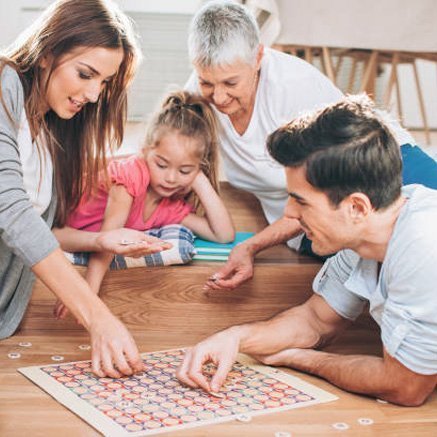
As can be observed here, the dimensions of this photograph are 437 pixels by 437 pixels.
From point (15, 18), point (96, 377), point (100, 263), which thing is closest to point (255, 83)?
point (100, 263)

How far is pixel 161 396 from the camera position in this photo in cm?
154

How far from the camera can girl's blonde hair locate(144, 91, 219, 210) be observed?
2201mm

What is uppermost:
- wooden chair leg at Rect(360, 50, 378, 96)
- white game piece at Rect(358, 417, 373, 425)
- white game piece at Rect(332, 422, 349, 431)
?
wooden chair leg at Rect(360, 50, 378, 96)

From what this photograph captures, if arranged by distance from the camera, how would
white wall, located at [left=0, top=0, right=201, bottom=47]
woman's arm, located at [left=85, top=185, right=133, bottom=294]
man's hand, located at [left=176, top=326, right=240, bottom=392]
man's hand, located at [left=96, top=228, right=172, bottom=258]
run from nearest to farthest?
man's hand, located at [left=176, top=326, right=240, bottom=392] < man's hand, located at [left=96, top=228, right=172, bottom=258] < woman's arm, located at [left=85, top=185, right=133, bottom=294] < white wall, located at [left=0, top=0, right=201, bottom=47]

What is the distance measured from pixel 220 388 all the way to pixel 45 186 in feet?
2.14

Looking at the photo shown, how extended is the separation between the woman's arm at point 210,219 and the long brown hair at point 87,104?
Result: 0.30 metres

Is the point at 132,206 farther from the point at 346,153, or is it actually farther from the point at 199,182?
the point at 346,153

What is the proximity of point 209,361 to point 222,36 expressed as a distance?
0.84 meters

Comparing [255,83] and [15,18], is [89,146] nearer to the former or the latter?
[255,83]

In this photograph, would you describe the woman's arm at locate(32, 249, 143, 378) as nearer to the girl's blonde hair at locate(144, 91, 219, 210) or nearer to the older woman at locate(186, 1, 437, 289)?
the older woman at locate(186, 1, 437, 289)

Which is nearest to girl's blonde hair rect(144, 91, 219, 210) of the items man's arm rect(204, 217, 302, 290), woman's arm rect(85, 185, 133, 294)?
woman's arm rect(85, 185, 133, 294)

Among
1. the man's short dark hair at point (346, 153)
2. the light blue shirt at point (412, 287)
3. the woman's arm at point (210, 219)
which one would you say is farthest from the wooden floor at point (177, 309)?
the man's short dark hair at point (346, 153)

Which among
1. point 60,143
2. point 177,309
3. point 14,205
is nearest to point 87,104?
point 60,143

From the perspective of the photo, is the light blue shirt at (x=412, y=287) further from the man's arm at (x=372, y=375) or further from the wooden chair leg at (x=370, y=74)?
the wooden chair leg at (x=370, y=74)
